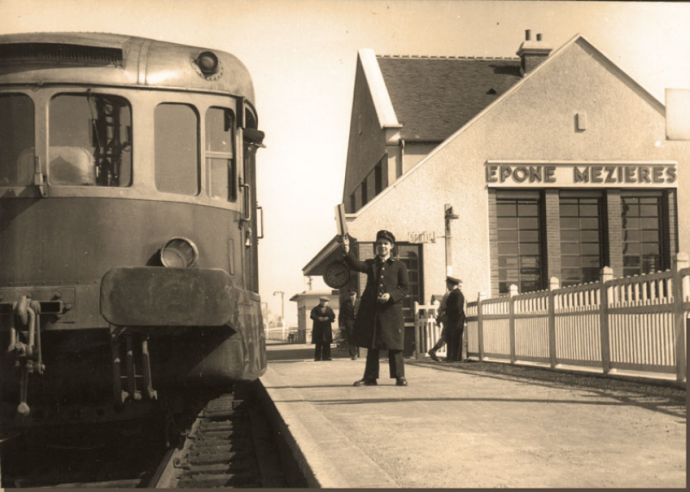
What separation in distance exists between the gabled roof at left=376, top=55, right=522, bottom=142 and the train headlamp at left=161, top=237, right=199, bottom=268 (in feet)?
56.5

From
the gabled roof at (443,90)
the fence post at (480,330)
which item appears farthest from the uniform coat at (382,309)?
the gabled roof at (443,90)

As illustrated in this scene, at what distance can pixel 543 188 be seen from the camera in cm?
2319

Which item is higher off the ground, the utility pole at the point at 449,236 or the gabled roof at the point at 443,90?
the gabled roof at the point at 443,90

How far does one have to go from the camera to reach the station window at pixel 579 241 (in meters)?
23.4

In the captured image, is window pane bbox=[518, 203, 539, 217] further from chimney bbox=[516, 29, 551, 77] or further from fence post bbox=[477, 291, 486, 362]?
fence post bbox=[477, 291, 486, 362]

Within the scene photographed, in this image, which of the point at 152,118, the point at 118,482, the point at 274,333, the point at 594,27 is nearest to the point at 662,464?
the point at 594,27

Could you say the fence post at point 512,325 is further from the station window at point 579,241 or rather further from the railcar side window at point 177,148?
the railcar side window at point 177,148

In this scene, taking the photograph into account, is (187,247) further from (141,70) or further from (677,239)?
(677,239)

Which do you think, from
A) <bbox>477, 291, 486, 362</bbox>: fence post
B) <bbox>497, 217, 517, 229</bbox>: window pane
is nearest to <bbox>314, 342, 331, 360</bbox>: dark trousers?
<bbox>477, 291, 486, 362</bbox>: fence post

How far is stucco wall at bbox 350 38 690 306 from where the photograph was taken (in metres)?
22.7

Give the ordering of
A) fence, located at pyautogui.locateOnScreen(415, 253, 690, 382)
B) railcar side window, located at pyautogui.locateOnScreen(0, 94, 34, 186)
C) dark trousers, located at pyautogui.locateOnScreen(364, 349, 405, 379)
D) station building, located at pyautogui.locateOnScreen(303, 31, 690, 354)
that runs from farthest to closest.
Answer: station building, located at pyautogui.locateOnScreen(303, 31, 690, 354)
dark trousers, located at pyautogui.locateOnScreen(364, 349, 405, 379)
fence, located at pyautogui.locateOnScreen(415, 253, 690, 382)
railcar side window, located at pyautogui.locateOnScreen(0, 94, 34, 186)

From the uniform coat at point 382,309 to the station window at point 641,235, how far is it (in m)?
14.3

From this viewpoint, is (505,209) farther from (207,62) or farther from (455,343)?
(207,62)

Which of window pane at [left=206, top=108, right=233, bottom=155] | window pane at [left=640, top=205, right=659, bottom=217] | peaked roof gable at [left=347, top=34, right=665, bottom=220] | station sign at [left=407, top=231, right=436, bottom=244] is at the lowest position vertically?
station sign at [left=407, top=231, right=436, bottom=244]
